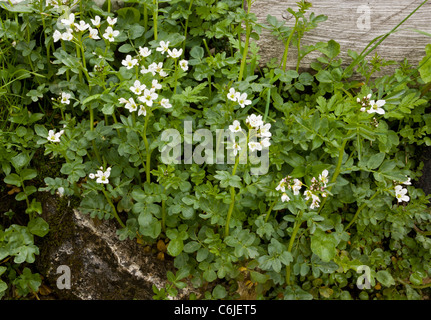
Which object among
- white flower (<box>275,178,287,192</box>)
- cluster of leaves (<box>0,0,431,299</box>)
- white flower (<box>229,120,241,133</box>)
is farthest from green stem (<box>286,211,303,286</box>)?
white flower (<box>229,120,241,133</box>)

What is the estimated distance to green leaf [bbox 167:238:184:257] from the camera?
2.40m

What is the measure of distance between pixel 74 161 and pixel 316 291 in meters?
1.76

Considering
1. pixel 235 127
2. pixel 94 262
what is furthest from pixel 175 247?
pixel 235 127

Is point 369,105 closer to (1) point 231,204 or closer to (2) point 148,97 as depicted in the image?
(1) point 231,204

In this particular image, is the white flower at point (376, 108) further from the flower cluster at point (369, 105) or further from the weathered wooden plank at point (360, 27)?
the weathered wooden plank at point (360, 27)

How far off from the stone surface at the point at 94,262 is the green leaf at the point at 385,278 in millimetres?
1283

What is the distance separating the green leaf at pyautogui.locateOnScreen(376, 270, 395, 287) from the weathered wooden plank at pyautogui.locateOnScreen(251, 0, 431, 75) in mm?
1523

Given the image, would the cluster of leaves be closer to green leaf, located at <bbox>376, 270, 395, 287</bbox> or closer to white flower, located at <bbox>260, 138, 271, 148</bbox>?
green leaf, located at <bbox>376, 270, 395, 287</bbox>

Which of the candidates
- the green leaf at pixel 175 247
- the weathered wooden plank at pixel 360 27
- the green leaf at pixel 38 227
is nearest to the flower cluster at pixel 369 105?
the weathered wooden plank at pixel 360 27

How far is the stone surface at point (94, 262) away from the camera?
8.46 feet

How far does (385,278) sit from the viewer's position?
2645 millimetres

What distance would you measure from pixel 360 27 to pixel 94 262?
8.35 ft
